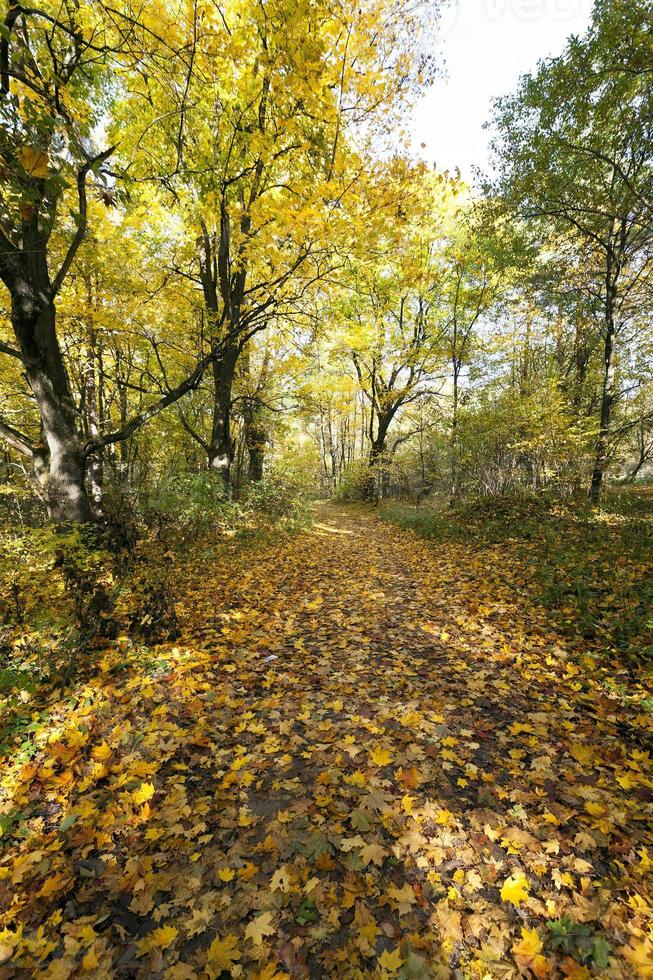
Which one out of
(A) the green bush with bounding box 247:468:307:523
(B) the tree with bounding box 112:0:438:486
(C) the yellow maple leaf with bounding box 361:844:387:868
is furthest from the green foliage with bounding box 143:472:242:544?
(C) the yellow maple leaf with bounding box 361:844:387:868

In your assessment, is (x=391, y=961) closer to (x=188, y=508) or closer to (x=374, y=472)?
(x=188, y=508)

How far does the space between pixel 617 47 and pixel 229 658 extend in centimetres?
1196

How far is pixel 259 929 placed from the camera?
2.12m

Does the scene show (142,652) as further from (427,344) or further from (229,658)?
(427,344)

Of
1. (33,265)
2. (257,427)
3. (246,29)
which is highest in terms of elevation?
(246,29)

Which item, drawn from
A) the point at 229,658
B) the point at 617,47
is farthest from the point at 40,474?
the point at 617,47

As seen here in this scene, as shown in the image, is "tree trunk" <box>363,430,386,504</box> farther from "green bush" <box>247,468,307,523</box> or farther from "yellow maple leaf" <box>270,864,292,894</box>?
"yellow maple leaf" <box>270,864,292,894</box>

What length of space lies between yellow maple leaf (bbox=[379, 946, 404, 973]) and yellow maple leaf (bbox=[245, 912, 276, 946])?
1.94 ft

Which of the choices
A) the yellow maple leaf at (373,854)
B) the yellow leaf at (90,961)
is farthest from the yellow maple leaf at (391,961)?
the yellow leaf at (90,961)

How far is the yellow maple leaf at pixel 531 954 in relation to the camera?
6.31 feet

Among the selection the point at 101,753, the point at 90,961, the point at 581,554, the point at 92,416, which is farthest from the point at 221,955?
the point at 92,416

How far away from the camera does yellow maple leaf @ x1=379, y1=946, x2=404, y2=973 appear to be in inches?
76.9

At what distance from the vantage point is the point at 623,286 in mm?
10586

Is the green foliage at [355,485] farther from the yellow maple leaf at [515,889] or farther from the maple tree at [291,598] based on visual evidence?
the yellow maple leaf at [515,889]
